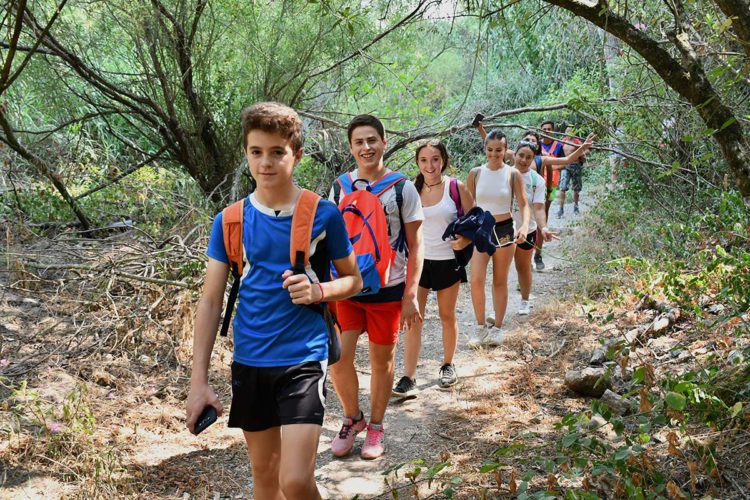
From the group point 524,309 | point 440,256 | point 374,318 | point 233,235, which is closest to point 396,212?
point 374,318

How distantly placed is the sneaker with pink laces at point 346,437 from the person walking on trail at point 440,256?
0.87 metres

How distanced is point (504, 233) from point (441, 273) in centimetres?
126

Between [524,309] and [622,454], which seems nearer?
[622,454]

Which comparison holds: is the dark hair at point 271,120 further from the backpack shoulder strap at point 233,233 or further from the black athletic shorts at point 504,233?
the black athletic shorts at point 504,233

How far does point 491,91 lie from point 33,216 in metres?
11.8

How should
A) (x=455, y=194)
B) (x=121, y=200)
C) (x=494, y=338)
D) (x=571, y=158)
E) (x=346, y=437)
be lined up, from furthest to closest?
(x=121, y=200) → (x=571, y=158) → (x=494, y=338) → (x=455, y=194) → (x=346, y=437)

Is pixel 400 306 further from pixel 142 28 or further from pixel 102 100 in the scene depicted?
pixel 102 100

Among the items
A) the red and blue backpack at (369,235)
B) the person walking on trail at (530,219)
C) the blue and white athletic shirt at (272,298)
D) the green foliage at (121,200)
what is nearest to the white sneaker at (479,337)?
the person walking on trail at (530,219)

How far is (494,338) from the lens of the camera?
619cm

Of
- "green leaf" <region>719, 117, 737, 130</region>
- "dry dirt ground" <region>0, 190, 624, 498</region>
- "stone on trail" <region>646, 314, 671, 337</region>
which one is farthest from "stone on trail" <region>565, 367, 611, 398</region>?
"green leaf" <region>719, 117, 737, 130</region>

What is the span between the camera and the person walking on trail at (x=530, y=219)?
699 cm

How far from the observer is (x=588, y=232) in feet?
33.8

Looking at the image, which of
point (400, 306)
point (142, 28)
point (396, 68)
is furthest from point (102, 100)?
point (400, 306)

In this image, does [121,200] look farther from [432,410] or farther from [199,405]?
[199,405]
